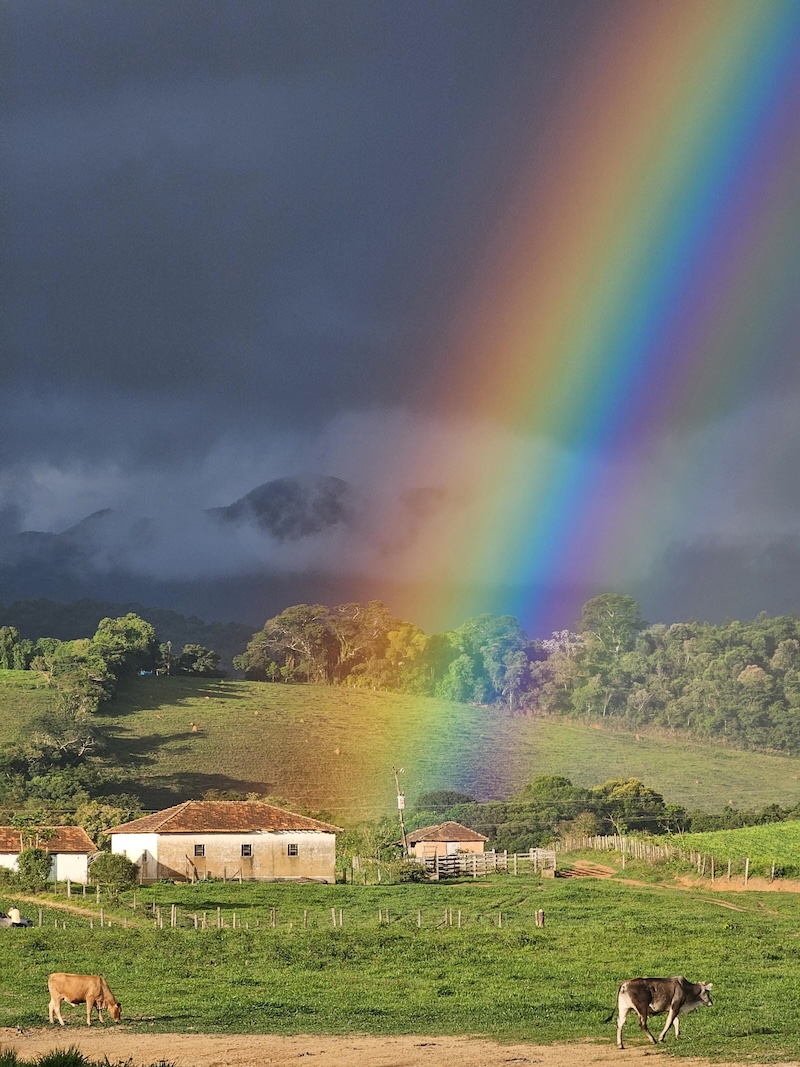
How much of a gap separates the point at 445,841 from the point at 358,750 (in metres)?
66.2

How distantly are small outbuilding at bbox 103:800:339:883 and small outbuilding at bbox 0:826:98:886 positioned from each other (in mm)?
3152

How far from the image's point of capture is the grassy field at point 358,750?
468ft

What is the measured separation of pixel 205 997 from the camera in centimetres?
3191

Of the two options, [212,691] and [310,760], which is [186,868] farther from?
[212,691]

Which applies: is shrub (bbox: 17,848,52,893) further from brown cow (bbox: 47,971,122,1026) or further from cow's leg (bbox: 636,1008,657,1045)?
cow's leg (bbox: 636,1008,657,1045)

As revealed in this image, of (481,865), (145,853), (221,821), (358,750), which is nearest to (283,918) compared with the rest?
(145,853)

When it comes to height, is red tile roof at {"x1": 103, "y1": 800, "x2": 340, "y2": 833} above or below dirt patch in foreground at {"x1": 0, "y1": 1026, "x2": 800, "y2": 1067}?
above

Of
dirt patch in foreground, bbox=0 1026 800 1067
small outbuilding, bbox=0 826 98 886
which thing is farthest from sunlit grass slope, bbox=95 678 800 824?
dirt patch in foreground, bbox=0 1026 800 1067

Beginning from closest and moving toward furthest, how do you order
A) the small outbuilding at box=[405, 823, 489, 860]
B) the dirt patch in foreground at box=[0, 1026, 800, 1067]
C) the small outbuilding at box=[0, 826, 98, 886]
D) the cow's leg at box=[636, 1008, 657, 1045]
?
1. the dirt patch in foreground at box=[0, 1026, 800, 1067]
2. the cow's leg at box=[636, 1008, 657, 1045]
3. the small outbuilding at box=[0, 826, 98, 886]
4. the small outbuilding at box=[405, 823, 489, 860]

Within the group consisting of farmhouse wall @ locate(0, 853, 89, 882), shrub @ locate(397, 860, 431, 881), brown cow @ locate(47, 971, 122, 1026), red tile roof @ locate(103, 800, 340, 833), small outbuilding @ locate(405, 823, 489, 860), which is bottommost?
brown cow @ locate(47, 971, 122, 1026)

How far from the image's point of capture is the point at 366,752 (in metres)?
161

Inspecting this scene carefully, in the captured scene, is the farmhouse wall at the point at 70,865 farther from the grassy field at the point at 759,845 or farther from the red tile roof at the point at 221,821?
the grassy field at the point at 759,845

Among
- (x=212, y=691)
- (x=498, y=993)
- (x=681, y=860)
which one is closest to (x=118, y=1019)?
(x=498, y=993)

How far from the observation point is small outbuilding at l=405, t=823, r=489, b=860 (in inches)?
3716
